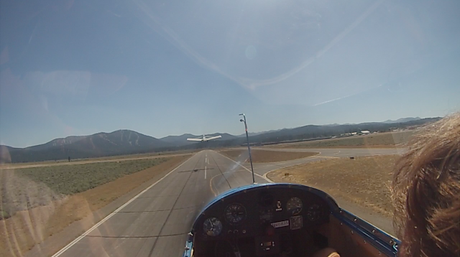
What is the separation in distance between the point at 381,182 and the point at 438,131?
1484 centimetres

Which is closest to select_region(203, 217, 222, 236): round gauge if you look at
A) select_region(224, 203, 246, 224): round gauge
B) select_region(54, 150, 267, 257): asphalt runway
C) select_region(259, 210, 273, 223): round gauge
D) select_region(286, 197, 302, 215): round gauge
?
select_region(224, 203, 246, 224): round gauge

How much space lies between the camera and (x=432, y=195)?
3.30 ft

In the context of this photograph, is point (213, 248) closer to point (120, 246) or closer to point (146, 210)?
point (120, 246)

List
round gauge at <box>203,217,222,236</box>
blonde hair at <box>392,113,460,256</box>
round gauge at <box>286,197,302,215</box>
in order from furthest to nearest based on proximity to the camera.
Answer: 1. round gauge at <box>286,197,302,215</box>
2. round gauge at <box>203,217,222,236</box>
3. blonde hair at <box>392,113,460,256</box>

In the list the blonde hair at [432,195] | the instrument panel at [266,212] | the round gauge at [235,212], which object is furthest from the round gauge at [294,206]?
the blonde hair at [432,195]

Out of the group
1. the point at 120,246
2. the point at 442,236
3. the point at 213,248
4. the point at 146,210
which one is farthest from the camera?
the point at 146,210

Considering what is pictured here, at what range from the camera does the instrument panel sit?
3846 mm

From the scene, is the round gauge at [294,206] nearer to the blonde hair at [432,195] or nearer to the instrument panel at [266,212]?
the instrument panel at [266,212]

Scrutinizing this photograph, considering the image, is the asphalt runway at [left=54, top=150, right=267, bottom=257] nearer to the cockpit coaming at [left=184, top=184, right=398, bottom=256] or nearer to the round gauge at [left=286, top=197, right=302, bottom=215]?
the cockpit coaming at [left=184, top=184, right=398, bottom=256]

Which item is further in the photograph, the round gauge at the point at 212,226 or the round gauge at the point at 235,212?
the round gauge at the point at 235,212

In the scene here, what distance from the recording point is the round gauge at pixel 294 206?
3920 millimetres

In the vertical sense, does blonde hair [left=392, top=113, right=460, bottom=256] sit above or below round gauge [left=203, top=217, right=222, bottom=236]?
above

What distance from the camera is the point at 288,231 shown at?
399 cm

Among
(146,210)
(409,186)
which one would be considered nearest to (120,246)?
(146,210)
